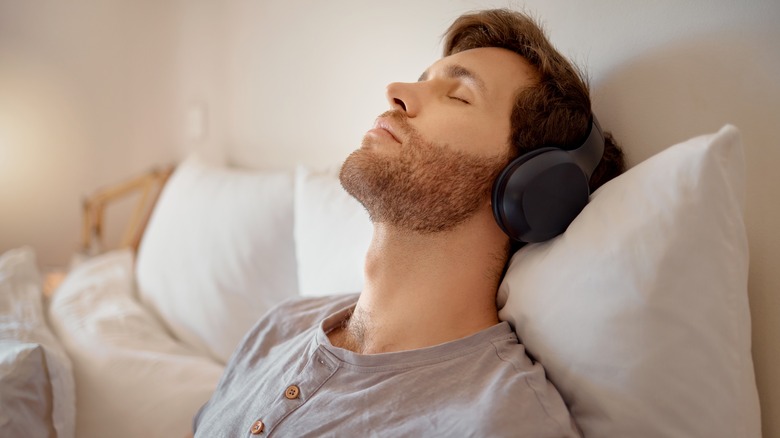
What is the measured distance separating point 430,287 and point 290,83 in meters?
1.16

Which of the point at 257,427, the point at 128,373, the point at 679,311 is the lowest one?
the point at 128,373

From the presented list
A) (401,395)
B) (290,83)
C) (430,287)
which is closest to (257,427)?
(401,395)

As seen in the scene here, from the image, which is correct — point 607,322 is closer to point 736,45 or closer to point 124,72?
point 736,45

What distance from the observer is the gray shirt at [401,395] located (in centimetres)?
66

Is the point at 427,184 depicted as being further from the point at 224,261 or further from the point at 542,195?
the point at 224,261

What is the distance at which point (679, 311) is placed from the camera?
2.09ft

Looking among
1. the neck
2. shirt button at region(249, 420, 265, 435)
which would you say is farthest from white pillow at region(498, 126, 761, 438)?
shirt button at region(249, 420, 265, 435)

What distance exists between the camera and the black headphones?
76cm

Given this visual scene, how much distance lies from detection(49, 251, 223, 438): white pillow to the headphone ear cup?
685 mm

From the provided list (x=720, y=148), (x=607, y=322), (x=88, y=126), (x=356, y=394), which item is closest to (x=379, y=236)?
(x=356, y=394)

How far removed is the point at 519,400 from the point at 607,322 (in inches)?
5.3

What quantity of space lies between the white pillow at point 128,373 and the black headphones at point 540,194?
68 cm

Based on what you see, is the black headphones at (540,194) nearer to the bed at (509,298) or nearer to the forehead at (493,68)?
the bed at (509,298)

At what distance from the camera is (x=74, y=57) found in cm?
247
